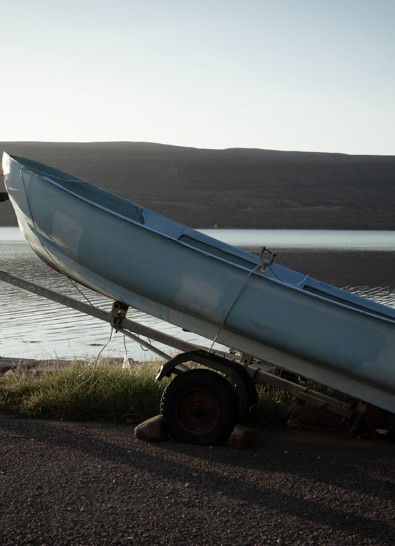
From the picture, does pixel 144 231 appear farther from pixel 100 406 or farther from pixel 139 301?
pixel 100 406

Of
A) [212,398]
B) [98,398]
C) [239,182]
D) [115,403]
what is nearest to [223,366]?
[212,398]

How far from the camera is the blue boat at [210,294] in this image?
6551mm

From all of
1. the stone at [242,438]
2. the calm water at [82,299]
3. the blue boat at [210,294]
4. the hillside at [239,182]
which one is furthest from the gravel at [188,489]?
the hillside at [239,182]

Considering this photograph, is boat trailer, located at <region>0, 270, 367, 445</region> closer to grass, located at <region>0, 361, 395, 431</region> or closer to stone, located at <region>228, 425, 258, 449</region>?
stone, located at <region>228, 425, 258, 449</region>

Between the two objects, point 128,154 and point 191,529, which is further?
point 128,154

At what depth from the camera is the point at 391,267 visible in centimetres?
4197

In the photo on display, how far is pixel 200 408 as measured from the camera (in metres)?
6.95

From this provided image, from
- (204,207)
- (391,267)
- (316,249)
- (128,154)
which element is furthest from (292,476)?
(128,154)

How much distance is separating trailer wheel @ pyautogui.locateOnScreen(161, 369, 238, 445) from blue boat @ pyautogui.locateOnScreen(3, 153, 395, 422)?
1.20 ft

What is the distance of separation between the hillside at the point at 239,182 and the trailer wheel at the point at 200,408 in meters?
82.7

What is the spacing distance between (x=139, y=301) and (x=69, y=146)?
172200 mm

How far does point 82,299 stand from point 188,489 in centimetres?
2096

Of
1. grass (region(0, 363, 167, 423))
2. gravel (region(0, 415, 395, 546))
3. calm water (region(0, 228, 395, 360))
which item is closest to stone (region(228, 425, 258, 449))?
gravel (region(0, 415, 395, 546))

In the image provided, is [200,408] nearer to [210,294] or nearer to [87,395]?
[210,294]
